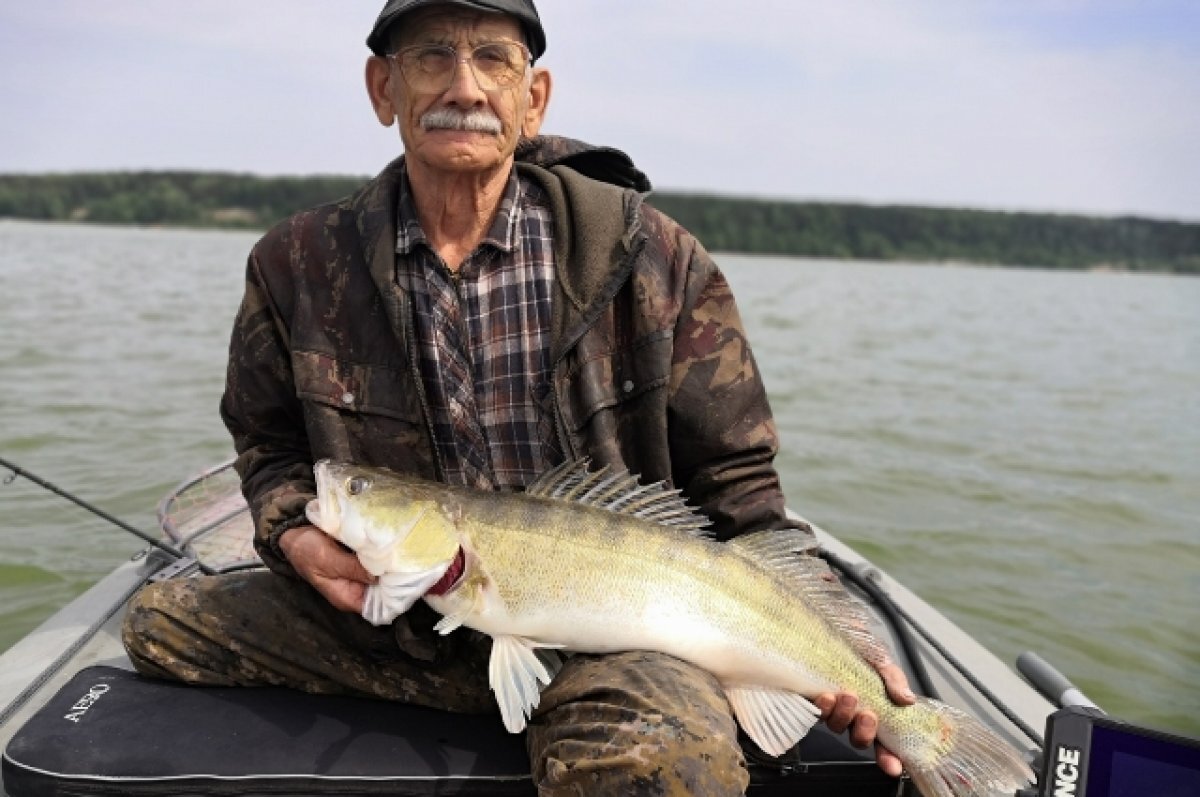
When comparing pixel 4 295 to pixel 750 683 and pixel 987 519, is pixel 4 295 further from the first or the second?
pixel 750 683

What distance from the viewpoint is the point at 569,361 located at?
299 centimetres

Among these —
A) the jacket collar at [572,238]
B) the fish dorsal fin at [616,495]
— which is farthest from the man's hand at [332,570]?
the jacket collar at [572,238]

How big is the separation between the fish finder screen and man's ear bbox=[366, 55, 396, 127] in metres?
2.55

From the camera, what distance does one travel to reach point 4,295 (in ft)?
67.1

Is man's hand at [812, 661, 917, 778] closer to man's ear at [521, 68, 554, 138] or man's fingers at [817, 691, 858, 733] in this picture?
man's fingers at [817, 691, 858, 733]

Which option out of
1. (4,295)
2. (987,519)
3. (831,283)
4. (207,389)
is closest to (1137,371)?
(987,519)

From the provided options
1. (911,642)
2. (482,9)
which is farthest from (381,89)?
(911,642)

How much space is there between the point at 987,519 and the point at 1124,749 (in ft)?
23.6

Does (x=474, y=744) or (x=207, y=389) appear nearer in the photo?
(x=474, y=744)

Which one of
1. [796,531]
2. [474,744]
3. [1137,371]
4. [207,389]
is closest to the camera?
[474,744]

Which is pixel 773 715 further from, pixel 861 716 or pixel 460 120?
pixel 460 120

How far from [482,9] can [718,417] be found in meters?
1.36

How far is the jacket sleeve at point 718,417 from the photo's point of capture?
3.05m

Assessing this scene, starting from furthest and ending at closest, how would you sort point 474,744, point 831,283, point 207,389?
point 831,283
point 207,389
point 474,744
